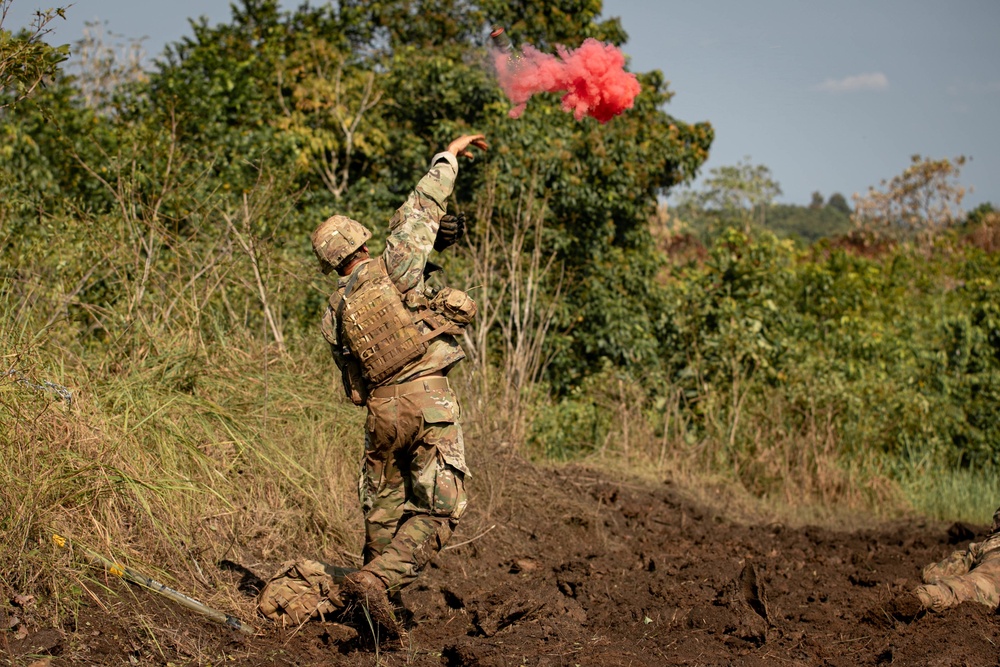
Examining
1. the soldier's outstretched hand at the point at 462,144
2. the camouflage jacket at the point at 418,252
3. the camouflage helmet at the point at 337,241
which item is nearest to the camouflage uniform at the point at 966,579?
the camouflage jacket at the point at 418,252

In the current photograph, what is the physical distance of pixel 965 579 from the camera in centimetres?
569

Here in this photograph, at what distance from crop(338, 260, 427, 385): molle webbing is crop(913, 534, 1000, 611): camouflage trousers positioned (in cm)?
319

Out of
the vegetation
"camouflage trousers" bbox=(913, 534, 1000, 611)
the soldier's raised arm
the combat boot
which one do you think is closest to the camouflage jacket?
the soldier's raised arm

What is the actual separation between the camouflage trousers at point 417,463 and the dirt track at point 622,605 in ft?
1.55

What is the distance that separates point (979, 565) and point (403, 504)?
3483 millimetres

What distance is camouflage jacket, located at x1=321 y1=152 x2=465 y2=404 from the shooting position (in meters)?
4.89

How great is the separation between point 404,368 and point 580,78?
250 cm

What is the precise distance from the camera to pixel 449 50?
1432 cm

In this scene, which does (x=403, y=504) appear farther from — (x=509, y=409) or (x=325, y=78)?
(x=325, y=78)

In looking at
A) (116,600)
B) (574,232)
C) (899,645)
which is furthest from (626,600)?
(574,232)

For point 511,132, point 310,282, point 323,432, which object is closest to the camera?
point 323,432

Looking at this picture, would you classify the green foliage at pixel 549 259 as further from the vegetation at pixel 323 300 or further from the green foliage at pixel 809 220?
the green foliage at pixel 809 220

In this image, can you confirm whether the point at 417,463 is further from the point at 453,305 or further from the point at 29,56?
the point at 29,56

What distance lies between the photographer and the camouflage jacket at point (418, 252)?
4895mm
